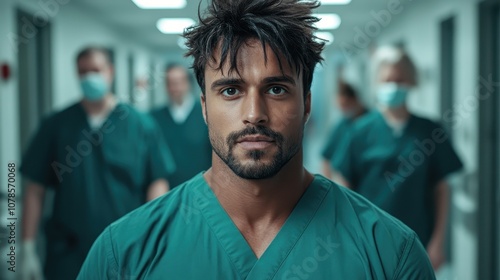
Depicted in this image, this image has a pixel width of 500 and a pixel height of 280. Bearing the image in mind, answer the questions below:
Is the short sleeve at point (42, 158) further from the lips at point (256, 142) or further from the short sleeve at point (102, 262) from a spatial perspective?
the lips at point (256, 142)

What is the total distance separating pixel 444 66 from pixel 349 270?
2801mm

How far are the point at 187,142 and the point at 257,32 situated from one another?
2080 mm

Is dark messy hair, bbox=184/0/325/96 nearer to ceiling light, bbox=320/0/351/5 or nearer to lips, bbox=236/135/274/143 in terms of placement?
lips, bbox=236/135/274/143

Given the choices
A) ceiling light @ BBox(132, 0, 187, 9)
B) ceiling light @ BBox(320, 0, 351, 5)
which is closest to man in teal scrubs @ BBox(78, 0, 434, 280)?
ceiling light @ BBox(132, 0, 187, 9)

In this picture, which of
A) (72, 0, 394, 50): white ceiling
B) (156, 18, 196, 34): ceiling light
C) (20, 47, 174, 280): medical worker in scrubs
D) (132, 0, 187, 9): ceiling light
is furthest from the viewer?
(156, 18, 196, 34): ceiling light

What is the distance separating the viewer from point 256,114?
888mm

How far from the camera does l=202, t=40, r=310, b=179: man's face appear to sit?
90 cm

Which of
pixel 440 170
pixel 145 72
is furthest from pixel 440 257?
pixel 145 72

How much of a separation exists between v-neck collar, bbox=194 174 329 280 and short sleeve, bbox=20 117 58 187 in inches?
45.2

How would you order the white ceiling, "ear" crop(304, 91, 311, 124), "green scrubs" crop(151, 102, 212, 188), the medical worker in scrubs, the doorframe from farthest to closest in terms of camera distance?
1. the white ceiling
2. "green scrubs" crop(151, 102, 212, 188)
3. the doorframe
4. the medical worker in scrubs
5. "ear" crop(304, 91, 311, 124)

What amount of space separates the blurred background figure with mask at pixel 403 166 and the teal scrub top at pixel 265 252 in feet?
3.43

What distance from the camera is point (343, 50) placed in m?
6.98

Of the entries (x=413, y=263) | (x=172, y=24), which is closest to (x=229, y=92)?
(x=413, y=263)

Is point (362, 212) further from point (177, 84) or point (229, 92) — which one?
point (177, 84)
